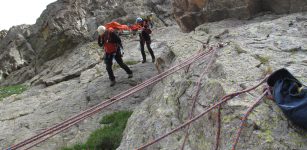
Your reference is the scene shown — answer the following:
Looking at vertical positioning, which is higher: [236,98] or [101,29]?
[101,29]

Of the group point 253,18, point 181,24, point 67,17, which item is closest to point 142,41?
point 181,24

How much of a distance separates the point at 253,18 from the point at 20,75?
68.1 feet

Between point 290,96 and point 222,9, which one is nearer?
point 290,96

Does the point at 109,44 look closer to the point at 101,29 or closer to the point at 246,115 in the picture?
the point at 101,29

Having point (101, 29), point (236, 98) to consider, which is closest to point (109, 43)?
point (101, 29)

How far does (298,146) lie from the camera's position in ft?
16.9

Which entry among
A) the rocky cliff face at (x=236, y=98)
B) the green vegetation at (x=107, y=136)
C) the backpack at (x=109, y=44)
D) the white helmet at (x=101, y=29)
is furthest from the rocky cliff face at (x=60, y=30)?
the rocky cliff face at (x=236, y=98)

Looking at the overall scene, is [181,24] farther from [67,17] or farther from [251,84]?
[67,17]

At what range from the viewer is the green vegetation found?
11.5 metres

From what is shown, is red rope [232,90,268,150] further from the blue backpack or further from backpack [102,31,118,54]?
backpack [102,31,118,54]

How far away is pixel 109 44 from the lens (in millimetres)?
15547

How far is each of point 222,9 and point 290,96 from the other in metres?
10.5

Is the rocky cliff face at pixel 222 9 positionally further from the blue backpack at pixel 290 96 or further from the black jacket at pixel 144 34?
the blue backpack at pixel 290 96

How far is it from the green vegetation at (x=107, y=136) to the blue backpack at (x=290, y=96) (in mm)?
6516
